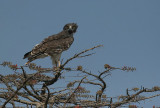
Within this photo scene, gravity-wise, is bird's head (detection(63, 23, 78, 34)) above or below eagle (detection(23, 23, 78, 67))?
above

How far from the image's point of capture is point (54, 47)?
28.3 feet

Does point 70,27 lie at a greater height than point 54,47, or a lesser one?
greater

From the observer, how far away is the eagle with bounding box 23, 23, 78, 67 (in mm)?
8117

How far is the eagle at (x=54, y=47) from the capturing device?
26.6 feet

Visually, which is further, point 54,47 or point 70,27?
point 70,27

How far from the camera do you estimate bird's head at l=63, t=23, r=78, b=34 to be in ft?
32.4

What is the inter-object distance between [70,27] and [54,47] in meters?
1.67

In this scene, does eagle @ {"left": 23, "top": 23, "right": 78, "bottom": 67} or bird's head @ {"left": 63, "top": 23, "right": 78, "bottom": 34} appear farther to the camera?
bird's head @ {"left": 63, "top": 23, "right": 78, "bottom": 34}

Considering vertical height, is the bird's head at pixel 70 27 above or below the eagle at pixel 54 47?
above

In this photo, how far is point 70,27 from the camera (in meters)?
10.0

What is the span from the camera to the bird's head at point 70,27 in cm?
988

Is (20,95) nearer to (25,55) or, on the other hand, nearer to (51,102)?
(51,102)

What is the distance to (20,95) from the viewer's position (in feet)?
21.3

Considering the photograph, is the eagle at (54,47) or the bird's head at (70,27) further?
the bird's head at (70,27)
